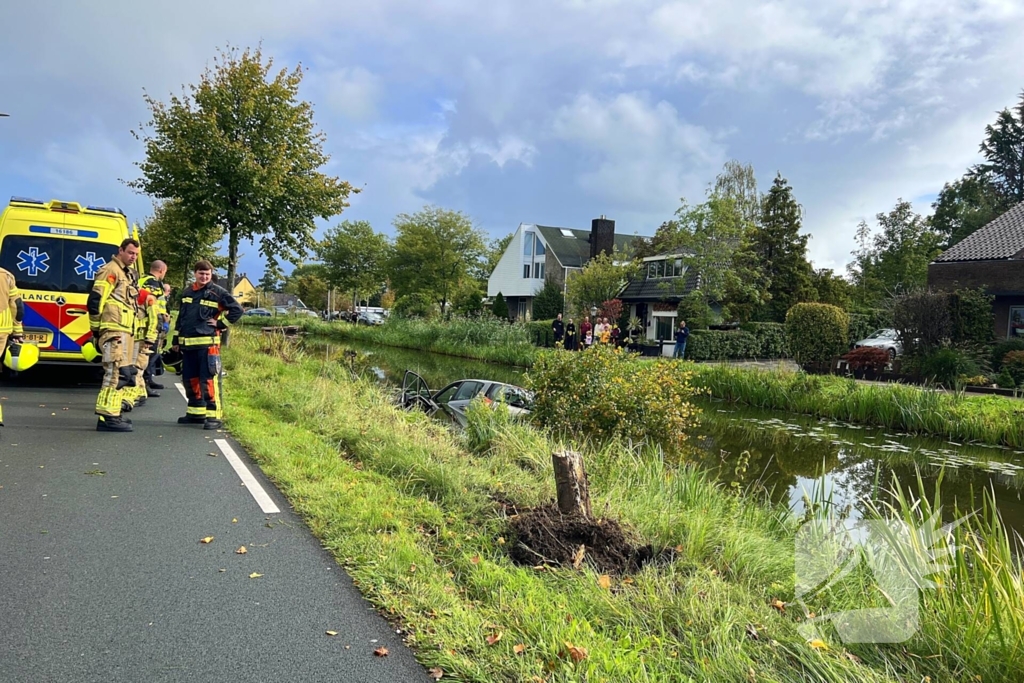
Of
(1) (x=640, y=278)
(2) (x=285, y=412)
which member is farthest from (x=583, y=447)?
(1) (x=640, y=278)

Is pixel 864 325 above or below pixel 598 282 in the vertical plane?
below

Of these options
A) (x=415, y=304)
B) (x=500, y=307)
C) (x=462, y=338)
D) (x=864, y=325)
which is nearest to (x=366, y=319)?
(x=415, y=304)

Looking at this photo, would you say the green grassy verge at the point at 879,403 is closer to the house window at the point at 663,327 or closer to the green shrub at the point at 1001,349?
the green shrub at the point at 1001,349

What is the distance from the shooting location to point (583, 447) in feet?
28.8

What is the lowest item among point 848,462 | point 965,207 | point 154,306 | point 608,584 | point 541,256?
point 848,462

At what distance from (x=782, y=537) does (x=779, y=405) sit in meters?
12.4

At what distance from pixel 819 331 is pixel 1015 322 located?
8546mm

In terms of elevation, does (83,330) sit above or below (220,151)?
below

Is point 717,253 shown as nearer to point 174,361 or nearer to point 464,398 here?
point 464,398

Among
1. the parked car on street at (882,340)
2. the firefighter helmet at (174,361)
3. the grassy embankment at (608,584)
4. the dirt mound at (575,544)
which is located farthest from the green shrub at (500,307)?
the dirt mound at (575,544)

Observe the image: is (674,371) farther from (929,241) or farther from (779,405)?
(929,241)

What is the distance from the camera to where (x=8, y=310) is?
24.2ft

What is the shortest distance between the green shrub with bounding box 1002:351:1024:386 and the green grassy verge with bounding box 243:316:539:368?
44.0ft

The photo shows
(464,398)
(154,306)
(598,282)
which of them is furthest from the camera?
(598,282)
